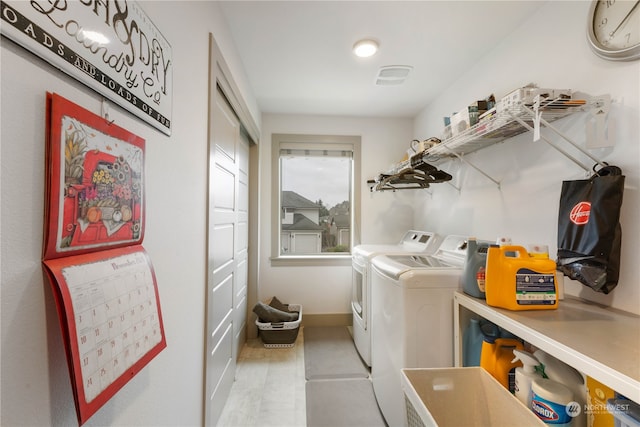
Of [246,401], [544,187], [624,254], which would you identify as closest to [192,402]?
[246,401]

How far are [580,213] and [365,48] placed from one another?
157 centimetres

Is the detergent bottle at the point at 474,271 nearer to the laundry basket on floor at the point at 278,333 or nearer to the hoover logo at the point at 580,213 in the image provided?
the hoover logo at the point at 580,213

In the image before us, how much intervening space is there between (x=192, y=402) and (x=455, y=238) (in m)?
1.98

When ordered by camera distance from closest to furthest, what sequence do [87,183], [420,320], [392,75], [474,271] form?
[87,183], [474,271], [420,320], [392,75]

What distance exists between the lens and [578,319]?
0.95 meters

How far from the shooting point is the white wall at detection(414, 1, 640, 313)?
3.45ft

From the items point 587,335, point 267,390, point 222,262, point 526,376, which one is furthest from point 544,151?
point 267,390

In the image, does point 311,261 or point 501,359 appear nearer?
point 501,359

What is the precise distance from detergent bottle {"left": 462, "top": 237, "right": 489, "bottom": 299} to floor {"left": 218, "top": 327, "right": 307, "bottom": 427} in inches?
52.8

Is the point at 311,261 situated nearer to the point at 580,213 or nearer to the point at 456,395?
the point at 456,395

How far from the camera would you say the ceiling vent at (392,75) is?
2080 mm

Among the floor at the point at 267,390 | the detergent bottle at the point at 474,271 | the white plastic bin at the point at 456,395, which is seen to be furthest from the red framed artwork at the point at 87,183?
the floor at the point at 267,390

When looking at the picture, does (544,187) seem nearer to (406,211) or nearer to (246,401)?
(406,211)

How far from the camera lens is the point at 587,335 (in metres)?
0.82
